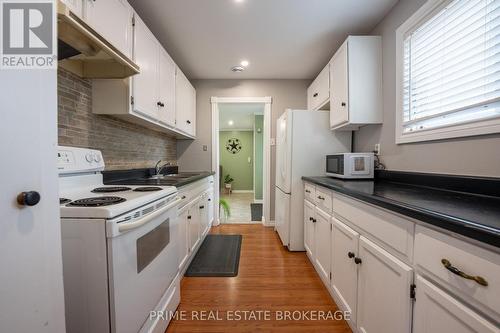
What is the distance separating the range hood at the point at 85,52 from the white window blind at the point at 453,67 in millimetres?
1916

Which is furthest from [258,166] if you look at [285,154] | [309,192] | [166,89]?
[166,89]

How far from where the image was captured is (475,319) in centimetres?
59

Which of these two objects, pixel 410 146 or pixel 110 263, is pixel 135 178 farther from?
pixel 410 146

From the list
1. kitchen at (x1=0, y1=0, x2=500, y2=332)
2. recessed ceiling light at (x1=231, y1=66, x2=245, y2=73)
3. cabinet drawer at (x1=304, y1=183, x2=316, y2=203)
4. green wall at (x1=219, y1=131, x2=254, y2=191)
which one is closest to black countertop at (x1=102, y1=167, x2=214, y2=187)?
kitchen at (x1=0, y1=0, x2=500, y2=332)

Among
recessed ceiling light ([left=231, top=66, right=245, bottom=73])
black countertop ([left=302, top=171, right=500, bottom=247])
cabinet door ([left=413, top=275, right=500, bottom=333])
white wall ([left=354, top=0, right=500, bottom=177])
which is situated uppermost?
recessed ceiling light ([left=231, top=66, right=245, bottom=73])

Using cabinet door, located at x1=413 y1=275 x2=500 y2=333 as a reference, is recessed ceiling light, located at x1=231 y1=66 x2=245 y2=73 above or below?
above

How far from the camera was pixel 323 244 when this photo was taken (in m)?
1.81

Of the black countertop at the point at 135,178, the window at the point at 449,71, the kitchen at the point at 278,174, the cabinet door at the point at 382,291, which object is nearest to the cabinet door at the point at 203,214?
the kitchen at the point at 278,174

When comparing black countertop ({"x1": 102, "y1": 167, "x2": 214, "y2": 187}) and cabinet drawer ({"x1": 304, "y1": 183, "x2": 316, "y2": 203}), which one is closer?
black countertop ({"x1": 102, "y1": 167, "x2": 214, "y2": 187})

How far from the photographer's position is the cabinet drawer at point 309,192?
2.11m

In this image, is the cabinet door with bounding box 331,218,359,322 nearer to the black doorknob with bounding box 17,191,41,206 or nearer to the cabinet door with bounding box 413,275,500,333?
the cabinet door with bounding box 413,275,500,333

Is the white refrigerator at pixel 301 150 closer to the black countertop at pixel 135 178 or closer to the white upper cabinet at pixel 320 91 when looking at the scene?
the white upper cabinet at pixel 320 91

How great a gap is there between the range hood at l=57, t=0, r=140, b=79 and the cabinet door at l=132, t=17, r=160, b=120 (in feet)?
0.55

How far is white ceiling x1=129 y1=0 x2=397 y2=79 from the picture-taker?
1844 millimetres
